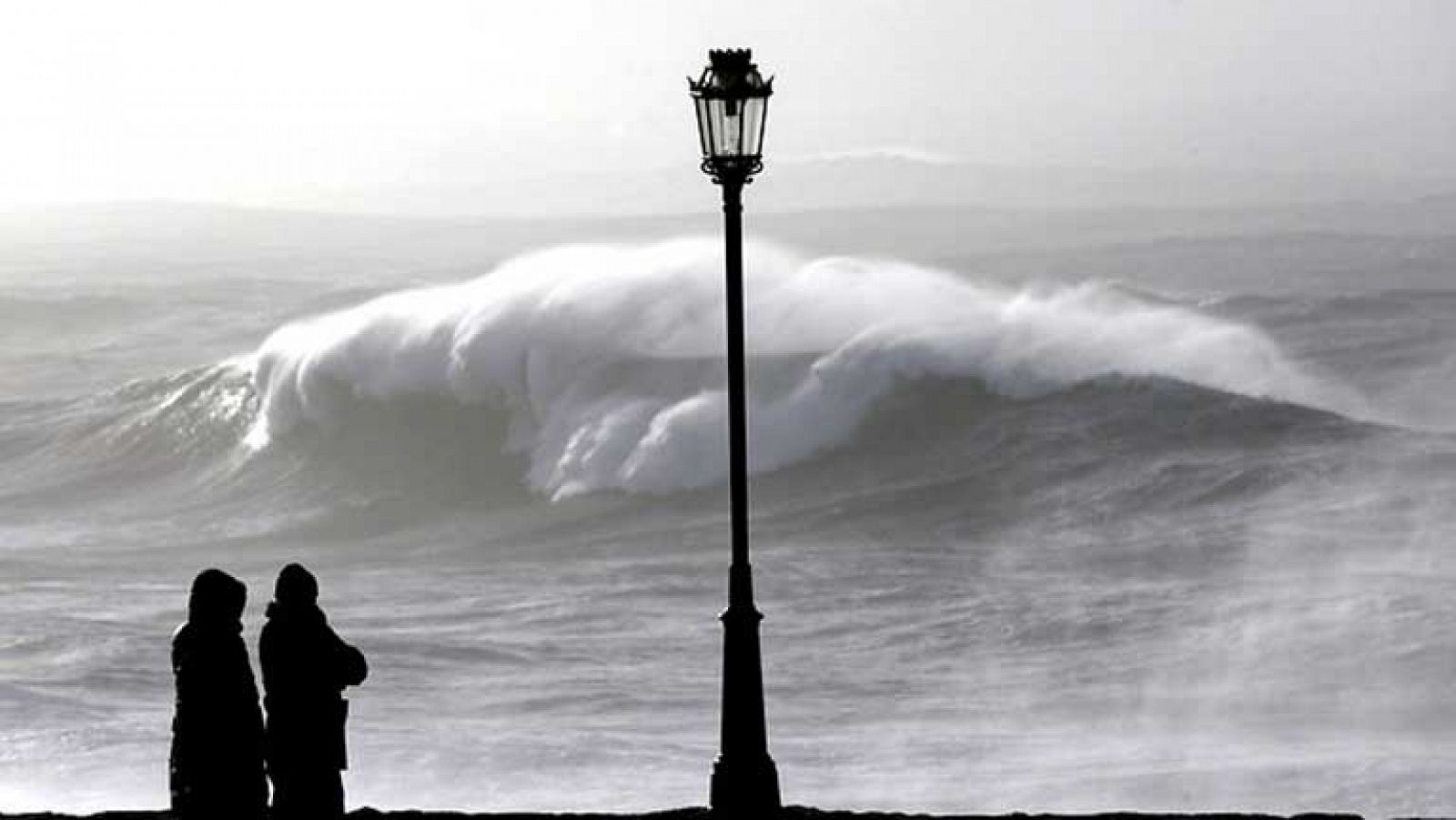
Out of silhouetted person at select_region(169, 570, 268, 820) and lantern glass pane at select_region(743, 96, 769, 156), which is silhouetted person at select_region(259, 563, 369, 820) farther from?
lantern glass pane at select_region(743, 96, 769, 156)

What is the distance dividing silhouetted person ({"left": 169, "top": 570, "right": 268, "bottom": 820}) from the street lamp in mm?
2110

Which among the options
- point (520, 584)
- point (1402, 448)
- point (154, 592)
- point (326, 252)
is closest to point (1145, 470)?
point (1402, 448)

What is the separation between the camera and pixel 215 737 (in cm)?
967

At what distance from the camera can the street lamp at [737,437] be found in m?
11.2

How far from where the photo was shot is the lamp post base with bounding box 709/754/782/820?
11297mm

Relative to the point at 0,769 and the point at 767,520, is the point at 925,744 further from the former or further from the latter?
the point at 767,520

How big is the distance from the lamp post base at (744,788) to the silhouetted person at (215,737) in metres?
2.13

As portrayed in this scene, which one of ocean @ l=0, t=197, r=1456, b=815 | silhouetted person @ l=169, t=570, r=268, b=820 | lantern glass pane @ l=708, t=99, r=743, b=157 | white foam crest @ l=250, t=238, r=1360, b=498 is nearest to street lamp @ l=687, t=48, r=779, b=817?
lantern glass pane @ l=708, t=99, r=743, b=157

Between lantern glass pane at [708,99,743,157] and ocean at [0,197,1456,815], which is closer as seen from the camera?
lantern glass pane at [708,99,743,157]

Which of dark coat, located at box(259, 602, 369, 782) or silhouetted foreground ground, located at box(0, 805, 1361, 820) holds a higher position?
dark coat, located at box(259, 602, 369, 782)

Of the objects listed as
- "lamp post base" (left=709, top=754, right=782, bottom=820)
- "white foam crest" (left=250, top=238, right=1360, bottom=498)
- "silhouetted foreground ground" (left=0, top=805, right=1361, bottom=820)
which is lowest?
"silhouetted foreground ground" (left=0, top=805, right=1361, bottom=820)

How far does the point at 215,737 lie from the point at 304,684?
0.41 m

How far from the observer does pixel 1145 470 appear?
96.3 feet

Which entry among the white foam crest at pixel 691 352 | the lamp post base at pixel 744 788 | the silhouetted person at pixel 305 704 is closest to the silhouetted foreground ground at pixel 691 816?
the lamp post base at pixel 744 788
